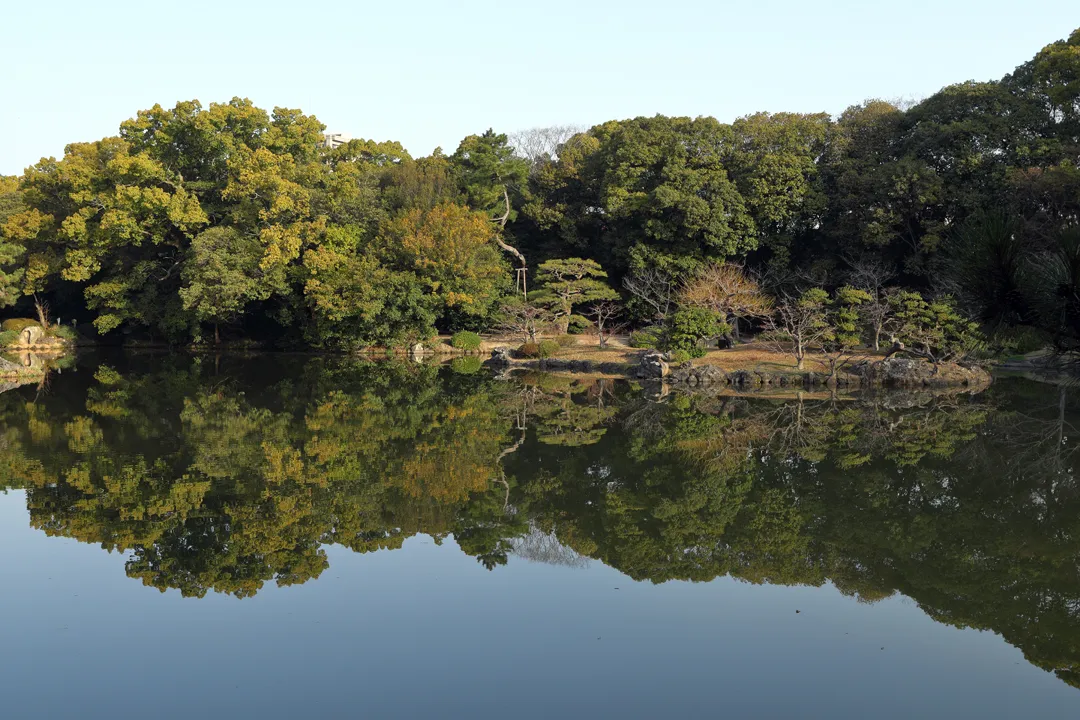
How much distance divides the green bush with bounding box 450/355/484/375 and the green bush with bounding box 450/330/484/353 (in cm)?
67

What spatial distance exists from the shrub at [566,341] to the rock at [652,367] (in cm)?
403

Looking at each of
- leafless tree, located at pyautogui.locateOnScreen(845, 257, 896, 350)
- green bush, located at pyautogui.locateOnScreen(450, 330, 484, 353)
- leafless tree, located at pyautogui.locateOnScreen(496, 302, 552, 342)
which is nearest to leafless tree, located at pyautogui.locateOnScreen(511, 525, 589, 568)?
leafless tree, located at pyautogui.locateOnScreen(845, 257, 896, 350)

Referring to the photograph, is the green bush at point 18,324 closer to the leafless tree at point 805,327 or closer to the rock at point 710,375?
the rock at point 710,375

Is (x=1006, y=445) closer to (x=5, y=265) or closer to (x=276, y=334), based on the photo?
(x=276, y=334)

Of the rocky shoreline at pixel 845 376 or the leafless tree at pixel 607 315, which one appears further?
the leafless tree at pixel 607 315

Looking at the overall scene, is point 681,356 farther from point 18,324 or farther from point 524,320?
point 18,324

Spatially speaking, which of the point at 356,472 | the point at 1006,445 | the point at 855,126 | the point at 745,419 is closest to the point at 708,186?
the point at 855,126

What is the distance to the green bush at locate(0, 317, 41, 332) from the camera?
28.5 metres

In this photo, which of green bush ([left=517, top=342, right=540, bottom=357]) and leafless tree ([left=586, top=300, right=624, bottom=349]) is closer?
green bush ([left=517, top=342, right=540, bottom=357])

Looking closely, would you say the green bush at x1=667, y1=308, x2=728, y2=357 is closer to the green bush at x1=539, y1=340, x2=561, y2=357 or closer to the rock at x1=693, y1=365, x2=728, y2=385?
the rock at x1=693, y1=365, x2=728, y2=385

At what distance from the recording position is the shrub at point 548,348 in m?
22.5

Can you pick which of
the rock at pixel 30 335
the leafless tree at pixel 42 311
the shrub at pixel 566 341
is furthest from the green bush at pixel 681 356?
the leafless tree at pixel 42 311

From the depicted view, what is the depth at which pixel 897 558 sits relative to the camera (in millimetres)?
7141

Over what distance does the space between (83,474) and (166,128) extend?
19.3 meters
